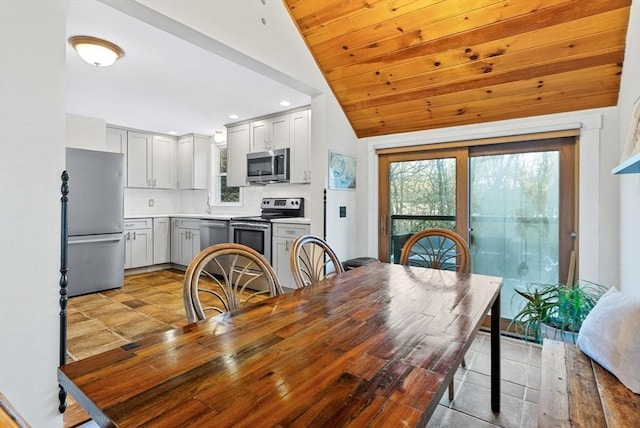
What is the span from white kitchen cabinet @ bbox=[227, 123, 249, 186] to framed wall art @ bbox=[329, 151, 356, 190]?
193 cm

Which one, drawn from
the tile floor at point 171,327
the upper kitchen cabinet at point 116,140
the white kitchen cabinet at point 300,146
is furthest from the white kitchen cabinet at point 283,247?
the upper kitchen cabinet at point 116,140

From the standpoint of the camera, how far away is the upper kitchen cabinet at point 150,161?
5328 millimetres

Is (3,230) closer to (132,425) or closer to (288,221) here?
(132,425)

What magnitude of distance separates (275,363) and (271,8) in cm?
250

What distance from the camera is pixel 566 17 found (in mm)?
2012

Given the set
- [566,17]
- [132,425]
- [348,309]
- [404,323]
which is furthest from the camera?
[566,17]

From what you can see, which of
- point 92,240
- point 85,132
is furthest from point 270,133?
point 92,240

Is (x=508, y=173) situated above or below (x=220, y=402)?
above

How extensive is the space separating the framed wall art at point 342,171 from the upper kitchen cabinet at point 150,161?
380cm

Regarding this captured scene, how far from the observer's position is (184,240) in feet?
17.4

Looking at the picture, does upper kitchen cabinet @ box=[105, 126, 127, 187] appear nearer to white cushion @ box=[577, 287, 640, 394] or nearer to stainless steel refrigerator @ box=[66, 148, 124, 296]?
stainless steel refrigerator @ box=[66, 148, 124, 296]

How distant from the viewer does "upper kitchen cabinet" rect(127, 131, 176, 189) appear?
5.33 m

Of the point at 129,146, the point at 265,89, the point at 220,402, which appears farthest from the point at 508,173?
the point at 129,146

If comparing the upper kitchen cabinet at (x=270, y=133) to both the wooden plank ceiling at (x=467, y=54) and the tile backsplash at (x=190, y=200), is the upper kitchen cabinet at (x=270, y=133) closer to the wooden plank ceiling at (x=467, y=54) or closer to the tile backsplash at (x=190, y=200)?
the tile backsplash at (x=190, y=200)
